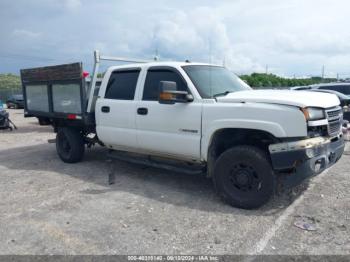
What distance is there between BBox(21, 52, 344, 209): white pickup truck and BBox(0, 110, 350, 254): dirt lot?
0.41 meters

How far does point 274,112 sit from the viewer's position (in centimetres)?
399

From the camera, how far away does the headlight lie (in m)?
3.90

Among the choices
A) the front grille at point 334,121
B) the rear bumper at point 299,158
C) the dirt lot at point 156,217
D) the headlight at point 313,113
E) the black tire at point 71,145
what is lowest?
the dirt lot at point 156,217

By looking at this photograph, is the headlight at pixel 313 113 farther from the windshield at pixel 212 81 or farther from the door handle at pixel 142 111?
the door handle at pixel 142 111

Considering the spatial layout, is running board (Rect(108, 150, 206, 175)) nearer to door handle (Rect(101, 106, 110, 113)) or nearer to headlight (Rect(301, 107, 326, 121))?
door handle (Rect(101, 106, 110, 113))

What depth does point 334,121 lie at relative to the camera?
446 centimetres

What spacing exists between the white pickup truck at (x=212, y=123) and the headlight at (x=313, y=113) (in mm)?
12

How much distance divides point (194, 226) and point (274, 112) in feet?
5.43

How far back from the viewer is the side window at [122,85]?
5629 mm

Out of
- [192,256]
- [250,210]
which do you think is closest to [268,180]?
[250,210]

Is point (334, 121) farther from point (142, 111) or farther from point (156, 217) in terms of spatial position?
point (142, 111)

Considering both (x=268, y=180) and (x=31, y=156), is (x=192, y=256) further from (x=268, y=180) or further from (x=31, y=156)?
(x=31, y=156)

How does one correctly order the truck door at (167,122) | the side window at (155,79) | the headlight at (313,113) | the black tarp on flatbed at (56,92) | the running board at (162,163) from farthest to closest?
the black tarp on flatbed at (56,92), the side window at (155,79), the running board at (162,163), the truck door at (167,122), the headlight at (313,113)

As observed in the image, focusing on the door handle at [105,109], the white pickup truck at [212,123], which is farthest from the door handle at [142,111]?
the door handle at [105,109]
